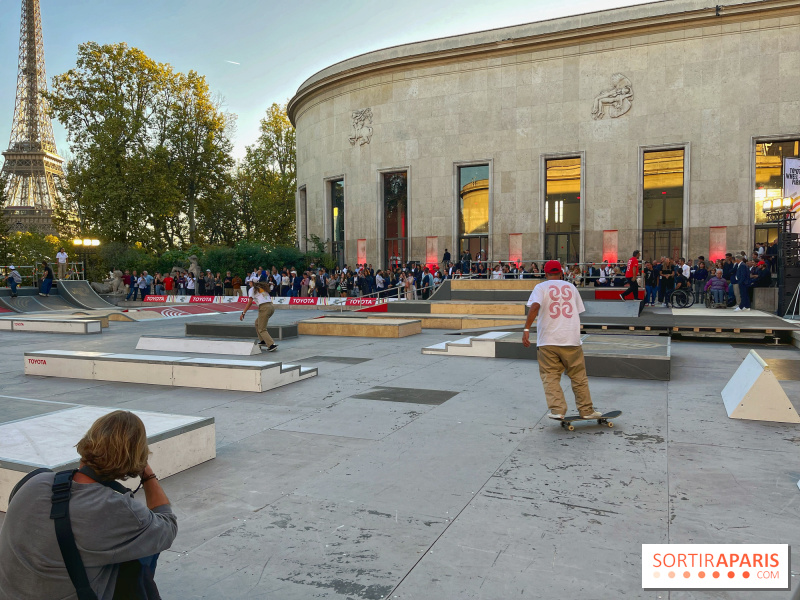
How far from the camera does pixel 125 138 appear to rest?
43.0 m

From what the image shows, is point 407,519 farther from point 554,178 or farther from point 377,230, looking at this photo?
point 377,230

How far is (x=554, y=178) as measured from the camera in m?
33.3

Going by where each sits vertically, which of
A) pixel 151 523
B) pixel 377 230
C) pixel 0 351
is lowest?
pixel 0 351

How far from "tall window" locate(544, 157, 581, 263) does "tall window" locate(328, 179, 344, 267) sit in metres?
14.3

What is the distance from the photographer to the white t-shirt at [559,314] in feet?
21.2

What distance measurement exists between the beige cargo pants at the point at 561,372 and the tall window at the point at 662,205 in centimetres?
2739

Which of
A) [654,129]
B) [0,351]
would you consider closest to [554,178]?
[654,129]

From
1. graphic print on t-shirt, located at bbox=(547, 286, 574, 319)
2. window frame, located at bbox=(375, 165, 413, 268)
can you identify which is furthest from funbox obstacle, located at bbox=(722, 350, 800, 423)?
window frame, located at bbox=(375, 165, 413, 268)

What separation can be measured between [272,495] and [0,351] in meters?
12.3

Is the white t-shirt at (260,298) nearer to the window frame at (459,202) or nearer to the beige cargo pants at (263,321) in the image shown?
the beige cargo pants at (263,321)

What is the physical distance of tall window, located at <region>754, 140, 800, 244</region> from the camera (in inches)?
1147

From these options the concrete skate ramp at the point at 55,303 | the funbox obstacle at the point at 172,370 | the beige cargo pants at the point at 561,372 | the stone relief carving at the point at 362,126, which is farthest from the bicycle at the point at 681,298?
the concrete skate ramp at the point at 55,303

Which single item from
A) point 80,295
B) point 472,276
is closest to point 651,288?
point 472,276

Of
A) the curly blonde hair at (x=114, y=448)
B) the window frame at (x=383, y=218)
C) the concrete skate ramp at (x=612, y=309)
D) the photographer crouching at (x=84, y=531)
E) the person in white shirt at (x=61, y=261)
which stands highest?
the window frame at (x=383, y=218)
